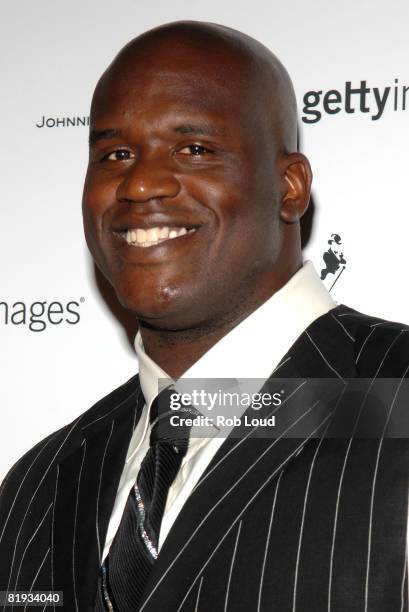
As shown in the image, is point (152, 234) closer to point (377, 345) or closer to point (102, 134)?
point (102, 134)

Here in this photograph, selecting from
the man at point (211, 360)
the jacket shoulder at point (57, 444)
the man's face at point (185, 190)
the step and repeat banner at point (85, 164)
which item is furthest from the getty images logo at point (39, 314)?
the man's face at point (185, 190)

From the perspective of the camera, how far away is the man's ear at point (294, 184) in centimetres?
154

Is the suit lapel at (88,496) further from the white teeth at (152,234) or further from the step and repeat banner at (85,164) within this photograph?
the white teeth at (152,234)

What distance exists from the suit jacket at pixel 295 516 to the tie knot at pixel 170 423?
0.29 feet

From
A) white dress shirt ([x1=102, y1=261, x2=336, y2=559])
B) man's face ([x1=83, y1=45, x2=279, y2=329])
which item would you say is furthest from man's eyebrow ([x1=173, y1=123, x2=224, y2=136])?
white dress shirt ([x1=102, y1=261, x2=336, y2=559])

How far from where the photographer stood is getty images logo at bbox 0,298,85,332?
6.31ft

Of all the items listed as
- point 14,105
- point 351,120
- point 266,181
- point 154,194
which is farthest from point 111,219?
point 14,105

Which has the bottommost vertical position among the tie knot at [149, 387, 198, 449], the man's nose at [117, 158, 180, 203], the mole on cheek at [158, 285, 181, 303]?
the tie knot at [149, 387, 198, 449]

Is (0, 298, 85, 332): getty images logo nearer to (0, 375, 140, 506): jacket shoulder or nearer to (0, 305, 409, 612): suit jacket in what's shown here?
(0, 375, 140, 506): jacket shoulder

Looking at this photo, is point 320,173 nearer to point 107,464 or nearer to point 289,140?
point 289,140

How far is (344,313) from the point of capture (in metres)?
1.52

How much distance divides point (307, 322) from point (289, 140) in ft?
0.88

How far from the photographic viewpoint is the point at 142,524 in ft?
4.57

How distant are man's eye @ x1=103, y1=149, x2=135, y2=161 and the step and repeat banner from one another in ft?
1.27
